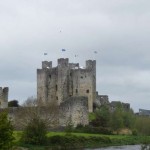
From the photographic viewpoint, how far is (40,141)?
5969cm

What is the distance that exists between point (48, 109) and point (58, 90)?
21.4m

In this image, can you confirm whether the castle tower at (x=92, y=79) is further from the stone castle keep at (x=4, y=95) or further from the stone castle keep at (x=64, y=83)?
the stone castle keep at (x=4, y=95)

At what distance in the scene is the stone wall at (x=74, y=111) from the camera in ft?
248

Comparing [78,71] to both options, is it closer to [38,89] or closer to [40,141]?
[38,89]

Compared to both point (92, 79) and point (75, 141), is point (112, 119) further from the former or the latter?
point (75, 141)

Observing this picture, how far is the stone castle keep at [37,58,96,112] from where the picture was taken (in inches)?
3664

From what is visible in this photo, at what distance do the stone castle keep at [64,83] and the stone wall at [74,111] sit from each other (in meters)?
15.5

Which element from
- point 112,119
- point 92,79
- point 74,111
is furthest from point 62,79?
point 74,111

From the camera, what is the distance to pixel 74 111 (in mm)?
76250

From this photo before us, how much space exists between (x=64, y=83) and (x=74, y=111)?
1730cm

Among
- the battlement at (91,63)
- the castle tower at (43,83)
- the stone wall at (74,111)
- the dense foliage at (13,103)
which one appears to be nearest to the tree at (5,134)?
the stone wall at (74,111)

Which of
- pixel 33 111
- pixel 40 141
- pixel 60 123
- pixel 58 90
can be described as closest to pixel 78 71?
pixel 58 90

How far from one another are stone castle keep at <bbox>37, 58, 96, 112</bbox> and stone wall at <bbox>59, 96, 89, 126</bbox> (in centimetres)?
1546

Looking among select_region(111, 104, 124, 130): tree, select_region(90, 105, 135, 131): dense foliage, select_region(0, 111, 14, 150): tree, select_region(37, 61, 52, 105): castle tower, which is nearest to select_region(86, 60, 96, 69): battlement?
select_region(37, 61, 52, 105): castle tower
